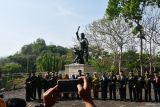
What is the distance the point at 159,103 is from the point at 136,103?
1.12m

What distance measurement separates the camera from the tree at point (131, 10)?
39134mm

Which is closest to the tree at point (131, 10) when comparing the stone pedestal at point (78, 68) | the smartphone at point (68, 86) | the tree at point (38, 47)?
the stone pedestal at point (78, 68)

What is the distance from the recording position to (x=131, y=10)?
3897 cm

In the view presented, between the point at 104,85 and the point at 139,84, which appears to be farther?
the point at 104,85

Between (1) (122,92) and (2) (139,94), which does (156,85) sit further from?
(1) (122,92)

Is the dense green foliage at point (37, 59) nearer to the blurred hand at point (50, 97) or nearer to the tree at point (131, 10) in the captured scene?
the tree at point (131, 10)

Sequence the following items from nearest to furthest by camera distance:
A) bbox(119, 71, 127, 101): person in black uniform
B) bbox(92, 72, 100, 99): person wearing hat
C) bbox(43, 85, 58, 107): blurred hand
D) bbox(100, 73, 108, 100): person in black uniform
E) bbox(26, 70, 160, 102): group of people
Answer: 1. bbox(43, 85, 58, 107): blurred hand
2. bbox(26, 70, 160, 102): group of people
3. bbox(119, 71, 127, 101): person in black uniform
4. bbox(100, 73, 108, 100): person in black uniform
5. bbox(92, 72, 100, 99): person wearing hat

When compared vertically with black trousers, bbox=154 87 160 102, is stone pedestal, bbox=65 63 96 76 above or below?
above

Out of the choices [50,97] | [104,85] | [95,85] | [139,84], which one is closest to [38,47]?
[95,85]

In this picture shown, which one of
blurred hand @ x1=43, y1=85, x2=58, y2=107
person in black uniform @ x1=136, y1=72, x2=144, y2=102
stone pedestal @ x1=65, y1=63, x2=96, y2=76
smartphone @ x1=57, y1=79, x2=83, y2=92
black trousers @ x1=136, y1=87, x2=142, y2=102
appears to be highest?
stone pedestal @ x1=65, y1=63, x2=96, y2=76

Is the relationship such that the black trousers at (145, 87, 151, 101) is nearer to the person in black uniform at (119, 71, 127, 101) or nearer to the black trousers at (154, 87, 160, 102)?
the black trousers at (154, 87, 160, 102)

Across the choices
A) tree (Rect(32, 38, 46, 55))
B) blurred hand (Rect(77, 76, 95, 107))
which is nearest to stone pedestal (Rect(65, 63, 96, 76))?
blurred hand (Rect(77, 76, 95, 107))

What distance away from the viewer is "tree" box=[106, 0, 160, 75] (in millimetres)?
39134

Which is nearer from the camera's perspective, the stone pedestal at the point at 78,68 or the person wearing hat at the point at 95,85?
the person wearing hat at the point at 95,85
